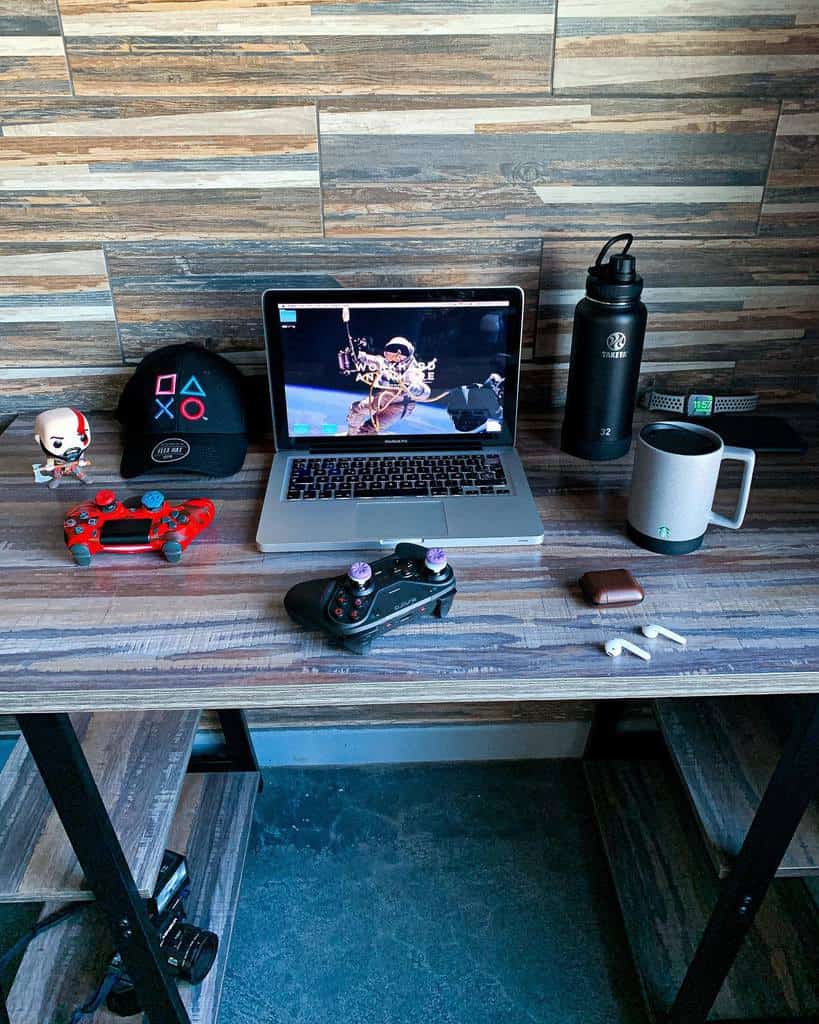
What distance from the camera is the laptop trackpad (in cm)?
101

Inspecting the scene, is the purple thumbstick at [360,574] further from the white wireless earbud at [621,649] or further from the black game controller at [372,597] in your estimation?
the white wireless earbud at [621,649]

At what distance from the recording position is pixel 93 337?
1313 millimetres

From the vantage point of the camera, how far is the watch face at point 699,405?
1325 millimetres

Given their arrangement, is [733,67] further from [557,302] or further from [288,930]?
[288,930]

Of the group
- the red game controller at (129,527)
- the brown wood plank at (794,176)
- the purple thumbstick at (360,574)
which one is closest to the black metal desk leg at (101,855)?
the red game controller at (129,527)

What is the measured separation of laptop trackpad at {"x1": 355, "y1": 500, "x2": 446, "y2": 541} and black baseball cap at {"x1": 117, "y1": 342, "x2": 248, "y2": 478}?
0.82ft

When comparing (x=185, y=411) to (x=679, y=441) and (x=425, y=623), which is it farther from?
(x=679, y=441)

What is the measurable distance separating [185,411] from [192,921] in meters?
0.85

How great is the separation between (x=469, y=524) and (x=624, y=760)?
885 mm

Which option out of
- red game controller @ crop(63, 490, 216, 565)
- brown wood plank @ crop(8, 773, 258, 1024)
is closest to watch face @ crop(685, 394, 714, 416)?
red game controller @ crop(63, 490, 216, 565)

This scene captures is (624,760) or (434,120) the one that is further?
(624,760)

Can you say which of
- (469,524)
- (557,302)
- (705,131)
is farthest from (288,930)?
(705,131)

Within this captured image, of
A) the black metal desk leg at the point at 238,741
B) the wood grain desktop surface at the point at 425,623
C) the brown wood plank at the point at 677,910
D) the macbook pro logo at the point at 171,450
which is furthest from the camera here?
the black metal desk leg at the point at 238,741

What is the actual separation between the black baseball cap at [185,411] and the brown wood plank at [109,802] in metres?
0.43
